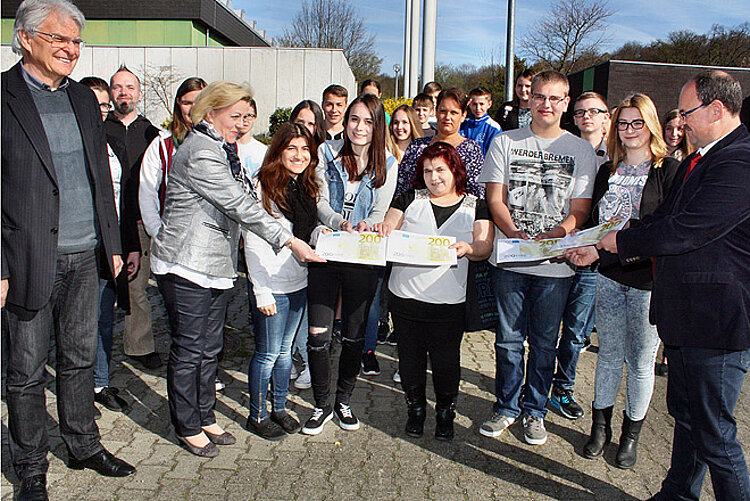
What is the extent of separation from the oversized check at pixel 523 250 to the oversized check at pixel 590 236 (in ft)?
0.21

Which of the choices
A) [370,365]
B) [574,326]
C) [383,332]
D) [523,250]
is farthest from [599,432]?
[383,332]

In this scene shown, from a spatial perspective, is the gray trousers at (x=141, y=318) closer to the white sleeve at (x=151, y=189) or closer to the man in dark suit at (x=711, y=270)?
the white sleeve at (x=151, y=189)

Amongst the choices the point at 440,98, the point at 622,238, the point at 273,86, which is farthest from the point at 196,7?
the point at 622,238

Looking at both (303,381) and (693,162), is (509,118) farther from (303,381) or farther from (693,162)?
(693,162)

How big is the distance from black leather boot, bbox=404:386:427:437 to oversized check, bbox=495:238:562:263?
1.11 m

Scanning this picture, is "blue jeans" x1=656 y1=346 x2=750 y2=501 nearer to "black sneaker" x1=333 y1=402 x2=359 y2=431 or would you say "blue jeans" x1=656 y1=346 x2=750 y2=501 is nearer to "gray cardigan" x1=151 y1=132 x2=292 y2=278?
"black sneaker" x1=333 y1=402 x2=359 y2=431

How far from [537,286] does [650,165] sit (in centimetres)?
106

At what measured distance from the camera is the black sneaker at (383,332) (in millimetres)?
6102

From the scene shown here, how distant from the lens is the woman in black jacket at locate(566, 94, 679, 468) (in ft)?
12.1

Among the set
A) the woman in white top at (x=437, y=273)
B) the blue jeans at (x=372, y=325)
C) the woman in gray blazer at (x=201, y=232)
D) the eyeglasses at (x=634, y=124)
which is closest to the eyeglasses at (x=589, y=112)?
the eyeglasses at (x=634, y=124)

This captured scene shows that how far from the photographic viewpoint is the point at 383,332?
6.14 m

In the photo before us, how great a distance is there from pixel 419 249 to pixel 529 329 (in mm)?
1051

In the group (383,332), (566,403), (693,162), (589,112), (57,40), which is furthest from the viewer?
(383,332)

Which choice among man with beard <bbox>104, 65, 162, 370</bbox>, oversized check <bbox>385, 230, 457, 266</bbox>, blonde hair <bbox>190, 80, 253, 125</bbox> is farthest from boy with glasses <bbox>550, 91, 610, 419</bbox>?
man with beard <bbox>104, 65, 162, 370</bbox>
